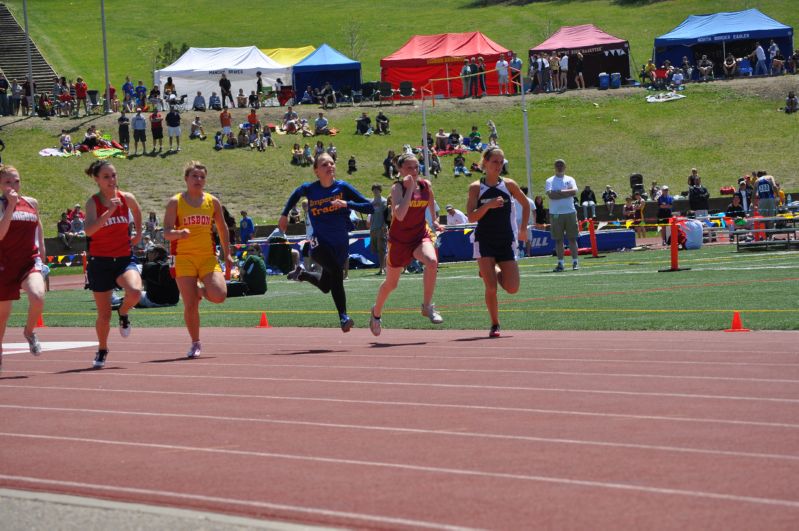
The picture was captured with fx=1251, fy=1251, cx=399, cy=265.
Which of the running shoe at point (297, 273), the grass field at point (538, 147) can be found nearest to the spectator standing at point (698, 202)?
the grass field at point (538, 147)

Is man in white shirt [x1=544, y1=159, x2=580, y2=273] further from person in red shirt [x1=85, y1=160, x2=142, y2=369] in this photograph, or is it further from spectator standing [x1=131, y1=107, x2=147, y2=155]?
spectator standing [x1=131, y1=107, x2=147, y2=155]

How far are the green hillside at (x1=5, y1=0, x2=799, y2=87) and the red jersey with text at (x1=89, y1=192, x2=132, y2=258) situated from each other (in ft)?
224

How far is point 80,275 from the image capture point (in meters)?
38.3

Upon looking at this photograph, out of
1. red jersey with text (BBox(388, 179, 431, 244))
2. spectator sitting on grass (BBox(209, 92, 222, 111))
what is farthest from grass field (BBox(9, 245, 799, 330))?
spectator sitting on grass (BBox(209, 92, 222, 111))

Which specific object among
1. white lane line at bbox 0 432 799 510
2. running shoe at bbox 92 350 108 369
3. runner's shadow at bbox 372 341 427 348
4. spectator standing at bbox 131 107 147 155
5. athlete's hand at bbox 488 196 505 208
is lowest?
runner's shadow at bbox 372 341 427 348

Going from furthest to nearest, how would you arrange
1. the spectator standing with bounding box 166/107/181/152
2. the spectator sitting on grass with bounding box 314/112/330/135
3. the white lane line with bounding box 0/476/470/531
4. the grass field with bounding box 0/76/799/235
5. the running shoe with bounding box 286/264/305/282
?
the spectator sitting on grass with bounding box 314/112/330/135, the spectator standing with bounding box 166/107/181/152, the grass field with bounding box 0/76/799/235, the running shoe with bounding box 286/264/305/282, the white lane line with bounding box 0/476/470/531

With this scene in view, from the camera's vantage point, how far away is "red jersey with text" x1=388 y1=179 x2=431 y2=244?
43.9 ft

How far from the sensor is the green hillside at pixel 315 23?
3339 inches

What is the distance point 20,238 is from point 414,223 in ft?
13.4

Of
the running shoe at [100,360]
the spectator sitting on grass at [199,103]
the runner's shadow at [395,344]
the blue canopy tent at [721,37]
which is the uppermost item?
the blue canopy tent at [721,37]

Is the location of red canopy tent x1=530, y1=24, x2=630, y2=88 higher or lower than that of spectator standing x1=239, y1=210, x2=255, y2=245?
higher

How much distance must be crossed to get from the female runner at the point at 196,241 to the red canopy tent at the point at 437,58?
4909cm

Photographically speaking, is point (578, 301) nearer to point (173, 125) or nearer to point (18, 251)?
point (18, 251)

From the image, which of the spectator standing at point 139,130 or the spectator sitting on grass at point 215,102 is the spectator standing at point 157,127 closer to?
the spectator standing at point 139,130
